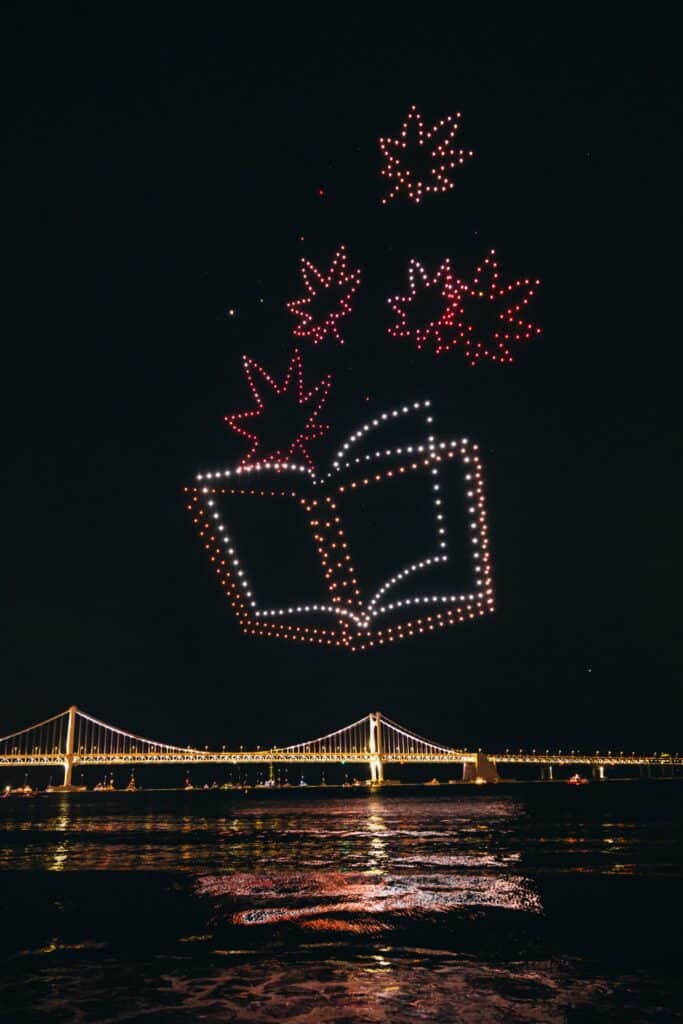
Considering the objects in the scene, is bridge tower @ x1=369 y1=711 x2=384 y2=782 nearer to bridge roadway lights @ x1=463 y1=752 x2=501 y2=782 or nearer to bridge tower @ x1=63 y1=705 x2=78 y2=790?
bridge roadway lights @ x1=463 y1=752 x2=501 y2=782

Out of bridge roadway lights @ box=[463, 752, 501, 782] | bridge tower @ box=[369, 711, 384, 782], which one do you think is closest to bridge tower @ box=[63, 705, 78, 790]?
bridge tower @ box=[369, 711, 384, 782]

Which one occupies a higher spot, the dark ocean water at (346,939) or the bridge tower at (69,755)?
the bridge tower at (69,755)

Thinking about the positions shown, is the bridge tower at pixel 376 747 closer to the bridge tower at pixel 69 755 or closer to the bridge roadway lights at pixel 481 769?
the bridge roadway lights at pixel 481 769

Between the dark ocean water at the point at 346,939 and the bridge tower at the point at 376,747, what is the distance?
7918 cm

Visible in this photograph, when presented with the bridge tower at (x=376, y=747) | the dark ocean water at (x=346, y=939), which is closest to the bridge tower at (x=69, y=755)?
the bridge tower at (x=376, y=747)

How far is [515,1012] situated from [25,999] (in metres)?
2.86

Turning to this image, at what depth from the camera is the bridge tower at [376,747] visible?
9129cm

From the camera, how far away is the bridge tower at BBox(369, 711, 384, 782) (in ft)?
299

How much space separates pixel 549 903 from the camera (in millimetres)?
8891

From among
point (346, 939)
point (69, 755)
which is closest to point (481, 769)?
point (69, 755)

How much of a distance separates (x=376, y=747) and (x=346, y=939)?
9080 cm

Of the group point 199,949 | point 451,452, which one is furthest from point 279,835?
point 451,452

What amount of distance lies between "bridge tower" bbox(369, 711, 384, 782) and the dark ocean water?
260ft

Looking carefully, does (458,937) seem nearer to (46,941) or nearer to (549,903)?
(549,903)
